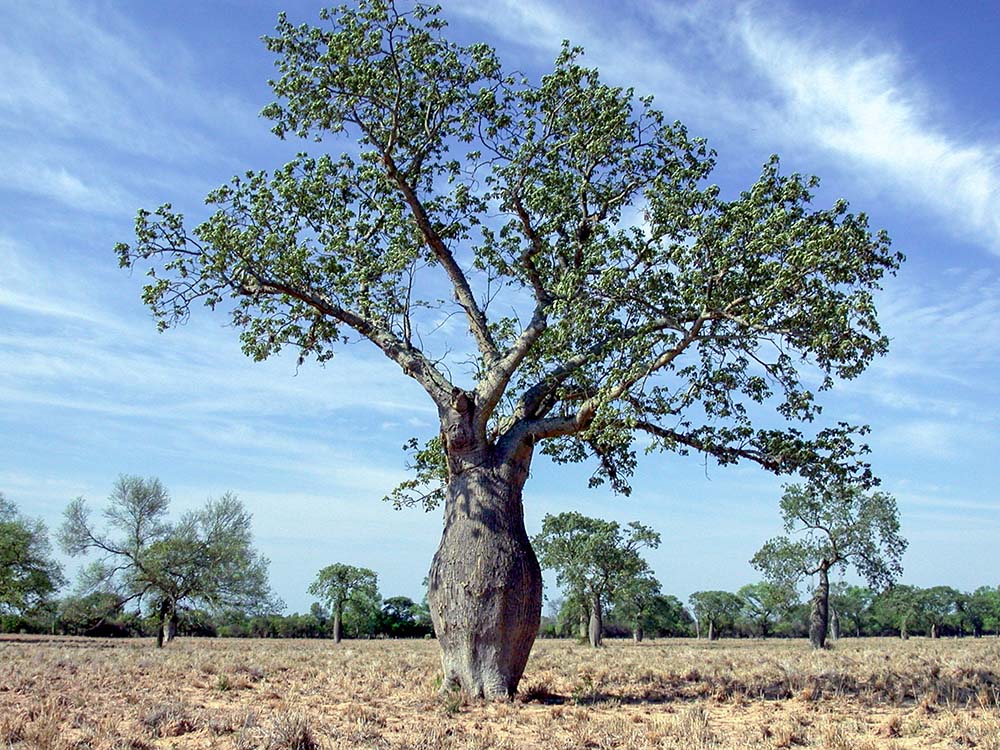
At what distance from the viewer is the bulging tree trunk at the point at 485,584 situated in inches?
423

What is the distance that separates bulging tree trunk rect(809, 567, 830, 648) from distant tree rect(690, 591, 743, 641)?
52.3 meters

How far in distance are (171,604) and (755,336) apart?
33.3m

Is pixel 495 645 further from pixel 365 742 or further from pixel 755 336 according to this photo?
pixel 755 336

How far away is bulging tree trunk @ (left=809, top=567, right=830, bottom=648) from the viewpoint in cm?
3067

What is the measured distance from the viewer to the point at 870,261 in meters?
10.7

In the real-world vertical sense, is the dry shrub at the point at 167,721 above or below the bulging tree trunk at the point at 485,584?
below

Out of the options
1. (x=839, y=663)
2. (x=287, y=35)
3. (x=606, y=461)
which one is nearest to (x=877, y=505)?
(x=839, y=663)

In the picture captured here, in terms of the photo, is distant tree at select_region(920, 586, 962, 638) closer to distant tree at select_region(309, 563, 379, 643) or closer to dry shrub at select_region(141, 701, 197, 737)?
distant tree at select_region(309, 563, 379, 643)

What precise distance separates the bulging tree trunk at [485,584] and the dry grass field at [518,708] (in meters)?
0.48

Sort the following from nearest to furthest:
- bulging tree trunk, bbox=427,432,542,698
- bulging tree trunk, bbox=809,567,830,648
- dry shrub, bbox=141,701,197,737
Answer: dry shrub, bbox=141,701,197,737 < bulging tree trunk, bbox=427,432,542,698 < bulging tree trunk, bbox=809,567,830,648

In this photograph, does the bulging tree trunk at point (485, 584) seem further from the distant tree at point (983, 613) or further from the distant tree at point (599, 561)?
the distant tree at point (983, 613)

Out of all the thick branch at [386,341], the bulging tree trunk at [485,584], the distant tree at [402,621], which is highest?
the thick branch at [386,341]

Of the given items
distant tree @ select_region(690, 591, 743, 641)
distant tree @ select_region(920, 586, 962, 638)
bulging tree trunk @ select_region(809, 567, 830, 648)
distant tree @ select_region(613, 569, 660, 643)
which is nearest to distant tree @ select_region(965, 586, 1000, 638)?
distant tree @ select_region(920, 586, 962, 638)

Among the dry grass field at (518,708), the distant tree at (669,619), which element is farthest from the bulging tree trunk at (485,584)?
the distant tree at (669,619)
